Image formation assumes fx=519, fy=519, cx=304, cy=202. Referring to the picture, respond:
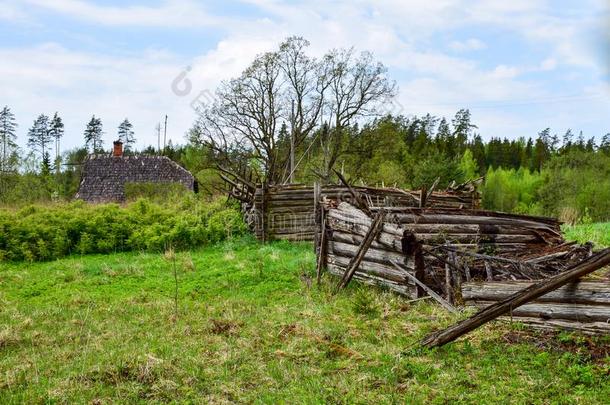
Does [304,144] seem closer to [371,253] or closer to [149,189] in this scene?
[149,189]

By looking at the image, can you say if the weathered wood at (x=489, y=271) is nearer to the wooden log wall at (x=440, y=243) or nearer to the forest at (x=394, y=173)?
the wooden log wall at (x=440, y=243)

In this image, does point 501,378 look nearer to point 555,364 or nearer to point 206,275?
point 555,364

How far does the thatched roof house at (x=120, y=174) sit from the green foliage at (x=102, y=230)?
16999 mm

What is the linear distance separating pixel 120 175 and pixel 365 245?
30.5m

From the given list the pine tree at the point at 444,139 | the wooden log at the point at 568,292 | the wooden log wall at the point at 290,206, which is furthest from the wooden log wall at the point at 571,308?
the pine tree at the point at 444,139

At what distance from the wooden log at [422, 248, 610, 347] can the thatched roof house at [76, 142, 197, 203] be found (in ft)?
104

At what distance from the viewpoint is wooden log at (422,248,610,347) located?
4395 mm

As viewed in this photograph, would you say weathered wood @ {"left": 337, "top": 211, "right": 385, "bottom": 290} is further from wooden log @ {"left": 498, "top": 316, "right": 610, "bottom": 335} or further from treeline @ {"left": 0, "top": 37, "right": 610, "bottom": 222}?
treeline @ {"left": 0, "top": 37, "right": 610, "bottom": 222}

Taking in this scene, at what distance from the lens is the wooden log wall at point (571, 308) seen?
5070 mm

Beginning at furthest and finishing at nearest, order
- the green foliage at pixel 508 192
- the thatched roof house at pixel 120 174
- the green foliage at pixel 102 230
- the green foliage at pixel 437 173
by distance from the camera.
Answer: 1. the green foliage at pixel 508 192
2. the green foliage at pixel 437 173
3. the thatched roof house at pixel 120 174
4. the green foliage at pixel 102 230

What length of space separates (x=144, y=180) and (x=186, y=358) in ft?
Answer: 105

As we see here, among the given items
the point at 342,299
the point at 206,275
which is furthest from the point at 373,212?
the point at 206,275

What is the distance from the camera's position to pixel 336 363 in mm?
5332

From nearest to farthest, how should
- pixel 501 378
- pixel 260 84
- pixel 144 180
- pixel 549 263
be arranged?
pixel 501 378
pixel 549 263
pixel 260 84
pixel 144 180
